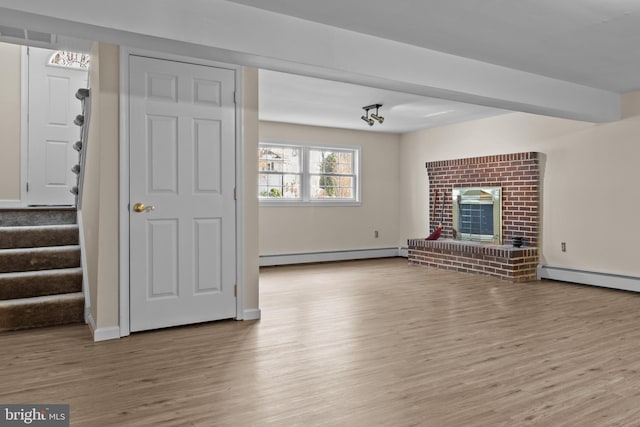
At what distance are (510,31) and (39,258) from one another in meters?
4.29

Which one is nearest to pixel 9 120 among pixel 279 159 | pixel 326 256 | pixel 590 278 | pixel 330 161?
pixel 279 159

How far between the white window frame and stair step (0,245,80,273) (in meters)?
3.44

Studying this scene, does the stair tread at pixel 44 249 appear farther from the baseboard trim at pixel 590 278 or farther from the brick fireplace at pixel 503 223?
the baseboard trim at pixel 590 278

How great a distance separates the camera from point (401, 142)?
868 centimetres

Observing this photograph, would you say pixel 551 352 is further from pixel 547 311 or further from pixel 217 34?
pixel 217 34

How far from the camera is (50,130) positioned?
17.9 ft

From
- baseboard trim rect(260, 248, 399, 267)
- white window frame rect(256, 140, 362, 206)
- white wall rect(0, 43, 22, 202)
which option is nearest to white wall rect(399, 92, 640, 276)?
white window frame rect(256, 140, 362, 206)

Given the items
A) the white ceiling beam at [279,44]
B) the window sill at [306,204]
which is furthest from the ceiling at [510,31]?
the window sill at [306,204]

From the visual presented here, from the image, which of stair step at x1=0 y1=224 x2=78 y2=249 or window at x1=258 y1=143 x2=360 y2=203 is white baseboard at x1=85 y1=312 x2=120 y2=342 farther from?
window at x1=258 y1=143 x2=360 y2=203

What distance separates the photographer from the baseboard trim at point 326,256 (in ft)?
24.1

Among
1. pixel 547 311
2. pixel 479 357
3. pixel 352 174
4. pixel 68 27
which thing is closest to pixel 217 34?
pixel 68 27

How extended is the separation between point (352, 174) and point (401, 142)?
1210 mm

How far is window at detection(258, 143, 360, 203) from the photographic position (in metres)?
7.48

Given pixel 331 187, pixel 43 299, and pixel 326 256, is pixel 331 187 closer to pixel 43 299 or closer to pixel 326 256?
pixel 326 256
